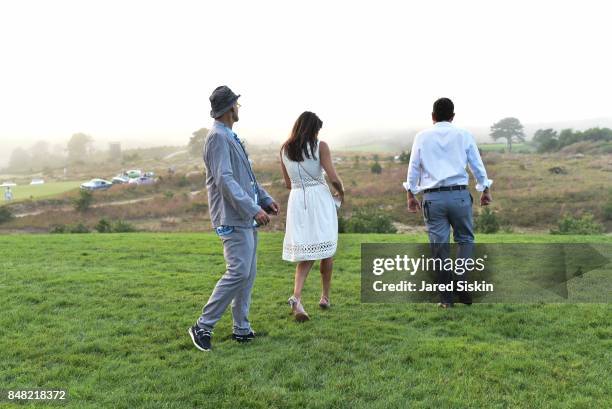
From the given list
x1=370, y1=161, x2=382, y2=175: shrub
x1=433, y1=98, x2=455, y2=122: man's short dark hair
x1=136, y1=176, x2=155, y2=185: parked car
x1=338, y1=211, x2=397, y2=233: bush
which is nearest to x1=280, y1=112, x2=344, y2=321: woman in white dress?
x1=433, y1=98, x2=455, y2=122: man's short dark hair

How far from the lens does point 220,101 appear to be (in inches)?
182

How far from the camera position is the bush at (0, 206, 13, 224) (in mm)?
39878

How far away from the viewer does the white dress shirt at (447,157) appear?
5.56m

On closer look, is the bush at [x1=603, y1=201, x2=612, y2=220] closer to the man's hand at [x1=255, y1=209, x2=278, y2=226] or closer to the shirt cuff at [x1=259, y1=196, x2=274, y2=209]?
the shirt cuff at [x1=259, y1=196, x2=274, y2=209]

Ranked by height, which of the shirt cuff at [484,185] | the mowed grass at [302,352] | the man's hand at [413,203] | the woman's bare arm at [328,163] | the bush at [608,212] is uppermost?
the woman's bare arm at [328,163]

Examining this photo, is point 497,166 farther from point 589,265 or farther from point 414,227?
point 589,265

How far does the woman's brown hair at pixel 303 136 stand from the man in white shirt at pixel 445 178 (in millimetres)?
1130

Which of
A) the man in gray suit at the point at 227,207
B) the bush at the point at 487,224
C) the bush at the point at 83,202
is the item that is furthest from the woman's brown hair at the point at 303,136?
the bush at the point at 83,202

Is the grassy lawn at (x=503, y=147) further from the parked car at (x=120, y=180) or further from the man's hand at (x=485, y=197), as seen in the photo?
the man's hand at (x=485, y=197)

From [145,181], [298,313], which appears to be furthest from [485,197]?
[145,181]

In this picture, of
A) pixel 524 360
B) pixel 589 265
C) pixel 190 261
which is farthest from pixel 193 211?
pixel 524 360

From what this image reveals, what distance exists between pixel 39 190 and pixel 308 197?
59.2 m

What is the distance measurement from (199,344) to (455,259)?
9.62 ft

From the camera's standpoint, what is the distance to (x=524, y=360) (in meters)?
4.18
